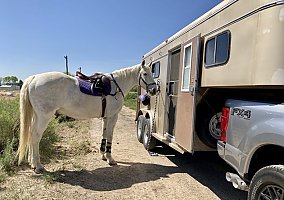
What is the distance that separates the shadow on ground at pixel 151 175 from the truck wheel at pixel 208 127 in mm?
856

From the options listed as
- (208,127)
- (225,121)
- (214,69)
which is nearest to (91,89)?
(208,127)

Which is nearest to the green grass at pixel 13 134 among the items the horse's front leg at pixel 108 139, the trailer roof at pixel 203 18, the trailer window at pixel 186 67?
the horse's front leg at pixel 108 139

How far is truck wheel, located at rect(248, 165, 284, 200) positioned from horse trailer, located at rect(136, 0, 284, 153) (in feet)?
2.93

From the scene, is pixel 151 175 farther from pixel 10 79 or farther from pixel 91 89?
pixel 10 79

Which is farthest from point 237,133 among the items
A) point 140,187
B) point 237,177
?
point 140,187

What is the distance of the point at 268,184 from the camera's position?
3.23 metres

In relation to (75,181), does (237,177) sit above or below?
above

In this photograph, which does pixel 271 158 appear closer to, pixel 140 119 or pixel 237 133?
pixel 237 133

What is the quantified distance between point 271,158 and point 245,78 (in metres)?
1.00

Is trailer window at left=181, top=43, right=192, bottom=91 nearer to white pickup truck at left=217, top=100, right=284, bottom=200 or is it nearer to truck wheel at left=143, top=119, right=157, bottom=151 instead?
white pickup truck at left=217, top=100, right=284, bottom=200

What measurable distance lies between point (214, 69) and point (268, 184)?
200cm

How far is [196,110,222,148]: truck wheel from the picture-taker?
5426 mm

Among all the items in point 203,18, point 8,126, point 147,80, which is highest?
point 203,18

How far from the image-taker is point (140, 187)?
18.0 feet
